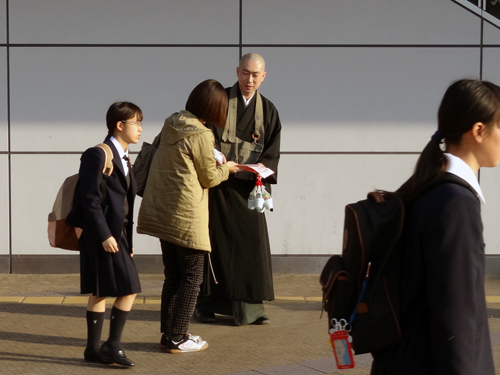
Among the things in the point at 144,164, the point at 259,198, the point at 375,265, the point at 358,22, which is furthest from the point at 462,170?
the point at 358,22

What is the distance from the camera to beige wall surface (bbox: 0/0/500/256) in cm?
745

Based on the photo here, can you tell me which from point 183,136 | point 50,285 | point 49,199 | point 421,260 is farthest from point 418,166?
point 49,199

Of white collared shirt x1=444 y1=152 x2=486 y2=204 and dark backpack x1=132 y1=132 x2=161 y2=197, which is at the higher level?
white collared shirt x1=444 y1=152 x2=486 y2=204

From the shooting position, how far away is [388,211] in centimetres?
195

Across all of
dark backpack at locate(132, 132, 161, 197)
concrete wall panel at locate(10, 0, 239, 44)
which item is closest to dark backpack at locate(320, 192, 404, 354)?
dark backpack at locate(132, 132, 161, 197)

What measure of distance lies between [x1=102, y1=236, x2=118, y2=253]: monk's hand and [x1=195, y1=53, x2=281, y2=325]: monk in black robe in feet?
4.23

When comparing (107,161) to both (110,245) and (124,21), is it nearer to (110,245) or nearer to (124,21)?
(110,245)

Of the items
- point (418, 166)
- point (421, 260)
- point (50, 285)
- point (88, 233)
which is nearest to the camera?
point (421, 260)

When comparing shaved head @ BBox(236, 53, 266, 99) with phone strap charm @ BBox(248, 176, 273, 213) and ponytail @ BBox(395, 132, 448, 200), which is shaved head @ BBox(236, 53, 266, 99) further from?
ponytail @ BBox(395, 132, 448, 200)

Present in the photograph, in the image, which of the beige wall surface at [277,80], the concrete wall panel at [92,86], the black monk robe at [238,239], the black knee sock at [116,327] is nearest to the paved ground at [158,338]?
the black knee sock at [116,327]

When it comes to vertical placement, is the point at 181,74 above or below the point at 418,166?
above

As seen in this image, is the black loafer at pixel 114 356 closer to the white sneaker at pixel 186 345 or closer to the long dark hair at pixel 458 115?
the white sneaker at pixel 186 345

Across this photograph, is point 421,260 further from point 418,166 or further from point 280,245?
point 280,245

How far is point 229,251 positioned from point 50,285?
2.50 metres
